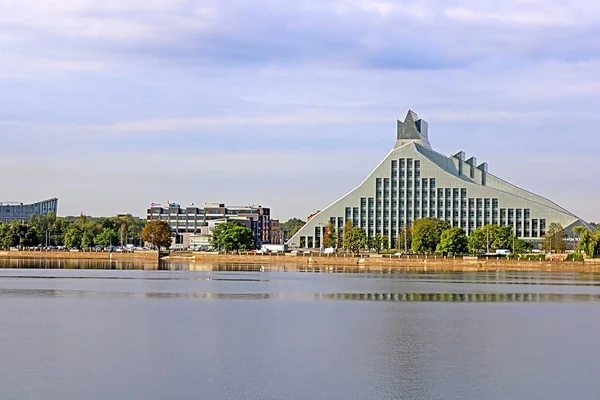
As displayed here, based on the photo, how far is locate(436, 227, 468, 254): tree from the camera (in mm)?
103812

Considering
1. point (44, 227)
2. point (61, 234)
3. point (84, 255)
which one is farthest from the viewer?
point (44, 227)

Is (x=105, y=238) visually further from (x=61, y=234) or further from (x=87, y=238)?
(x=61, y=234)

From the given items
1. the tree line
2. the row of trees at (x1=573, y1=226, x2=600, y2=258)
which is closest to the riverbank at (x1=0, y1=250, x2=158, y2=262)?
the tree line

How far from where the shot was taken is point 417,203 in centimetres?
13662

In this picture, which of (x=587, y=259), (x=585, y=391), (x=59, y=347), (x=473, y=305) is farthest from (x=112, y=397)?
(x=587, y=259)

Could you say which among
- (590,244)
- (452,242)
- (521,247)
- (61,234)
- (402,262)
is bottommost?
(402,262)

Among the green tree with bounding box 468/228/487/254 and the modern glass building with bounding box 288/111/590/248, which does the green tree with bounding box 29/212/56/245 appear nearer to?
the modern glass building with bounding box 288/111/590/248

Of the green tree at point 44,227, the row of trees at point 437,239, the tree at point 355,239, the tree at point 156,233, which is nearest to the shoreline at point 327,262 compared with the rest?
the tree at point 156,233

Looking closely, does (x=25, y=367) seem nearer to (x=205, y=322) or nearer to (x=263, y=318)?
(x=205, y=322)

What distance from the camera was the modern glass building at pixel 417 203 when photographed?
133375mm

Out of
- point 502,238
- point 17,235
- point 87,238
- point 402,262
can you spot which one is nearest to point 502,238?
point 502,238

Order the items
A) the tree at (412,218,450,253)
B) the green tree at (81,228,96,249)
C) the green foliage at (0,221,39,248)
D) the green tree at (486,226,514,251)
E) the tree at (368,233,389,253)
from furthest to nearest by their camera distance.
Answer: the green tree at (81,228,96,249) < the green foliage at (0,221,39,248) < the tree at (368,233,389,253) < the green tree at (486,226,514,251) < the tree at (412,218,450,253)

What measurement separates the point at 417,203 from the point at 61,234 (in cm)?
6260

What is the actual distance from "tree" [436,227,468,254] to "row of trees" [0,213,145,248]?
65120mm
